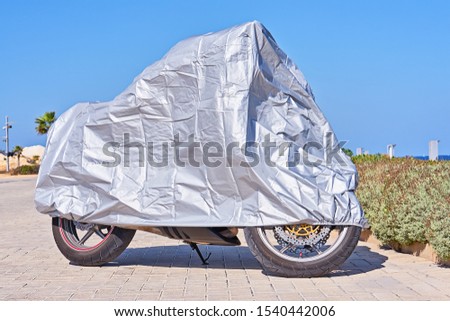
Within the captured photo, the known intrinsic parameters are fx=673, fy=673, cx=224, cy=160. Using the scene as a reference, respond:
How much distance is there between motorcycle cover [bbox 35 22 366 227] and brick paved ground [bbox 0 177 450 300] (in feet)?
1.92

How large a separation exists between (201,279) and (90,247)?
147cm

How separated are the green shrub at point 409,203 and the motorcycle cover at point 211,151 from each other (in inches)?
40.2

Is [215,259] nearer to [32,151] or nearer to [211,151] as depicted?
[211,151]

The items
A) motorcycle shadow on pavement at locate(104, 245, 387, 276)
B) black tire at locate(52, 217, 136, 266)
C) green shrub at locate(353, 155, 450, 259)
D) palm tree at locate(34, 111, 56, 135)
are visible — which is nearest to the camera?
green shrub at locate(353, 155, 450, 259)

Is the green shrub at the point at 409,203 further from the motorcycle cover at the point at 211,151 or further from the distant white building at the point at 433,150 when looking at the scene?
the distant white building at the point at 433,150

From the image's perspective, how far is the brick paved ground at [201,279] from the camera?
5.90 metres

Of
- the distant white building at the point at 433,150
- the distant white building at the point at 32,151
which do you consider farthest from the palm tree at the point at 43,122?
the distant white building at the point at 433,150

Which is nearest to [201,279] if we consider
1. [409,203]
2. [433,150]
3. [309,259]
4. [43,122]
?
[309,259]

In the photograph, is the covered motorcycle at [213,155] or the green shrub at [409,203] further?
the green shrub at [409,203]

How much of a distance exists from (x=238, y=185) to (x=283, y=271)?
0.94 m

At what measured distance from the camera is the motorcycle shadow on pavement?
7453 millimetres

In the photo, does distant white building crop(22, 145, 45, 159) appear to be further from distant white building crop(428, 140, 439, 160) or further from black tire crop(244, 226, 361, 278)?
black tire crop(244, 226, 361, 278)

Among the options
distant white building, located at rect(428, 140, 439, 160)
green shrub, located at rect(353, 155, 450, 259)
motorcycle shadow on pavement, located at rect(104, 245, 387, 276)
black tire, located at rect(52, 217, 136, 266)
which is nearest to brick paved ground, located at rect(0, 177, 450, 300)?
motorcycle shadow on pavement, located at rect(104, 245, 387, 276)
